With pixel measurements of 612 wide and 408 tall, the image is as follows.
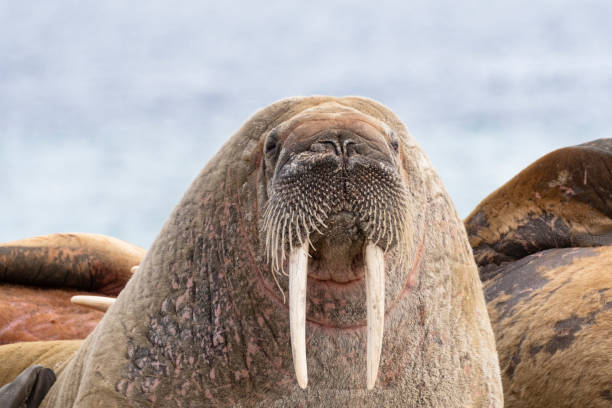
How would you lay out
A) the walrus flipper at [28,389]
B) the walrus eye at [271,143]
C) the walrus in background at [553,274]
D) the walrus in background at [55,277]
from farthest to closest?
the walrus in background at [55,277] → the walrus in background at [553,274] → the walrus flipper at [28,389] → the walrus eye at [271,143]

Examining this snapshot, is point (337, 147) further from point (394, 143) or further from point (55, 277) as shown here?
point (55, 277)

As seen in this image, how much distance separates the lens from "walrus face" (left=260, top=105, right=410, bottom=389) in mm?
2500

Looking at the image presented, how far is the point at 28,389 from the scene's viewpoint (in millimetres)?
4156

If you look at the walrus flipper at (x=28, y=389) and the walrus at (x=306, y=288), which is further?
the walrus flipper at (x=28, y=389)

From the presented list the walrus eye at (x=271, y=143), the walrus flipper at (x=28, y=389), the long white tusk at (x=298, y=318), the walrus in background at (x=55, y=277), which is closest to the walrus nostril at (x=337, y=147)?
the walrus eye at (x=271, y=143)

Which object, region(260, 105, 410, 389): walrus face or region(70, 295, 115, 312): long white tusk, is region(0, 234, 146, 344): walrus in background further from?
region(260, 105, 410, 389): walrus face

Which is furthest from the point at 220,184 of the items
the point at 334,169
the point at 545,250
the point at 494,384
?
the point at 545,250

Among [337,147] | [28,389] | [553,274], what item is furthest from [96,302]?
[553,274]

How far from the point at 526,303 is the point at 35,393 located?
3.53 meters

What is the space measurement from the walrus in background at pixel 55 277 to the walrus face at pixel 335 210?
5.14 metres

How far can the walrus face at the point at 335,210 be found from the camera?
2500 millimetres

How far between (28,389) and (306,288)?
237 centimetres

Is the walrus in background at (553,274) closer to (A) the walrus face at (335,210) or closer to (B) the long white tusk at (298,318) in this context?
(A) the walrus face at (335,210)

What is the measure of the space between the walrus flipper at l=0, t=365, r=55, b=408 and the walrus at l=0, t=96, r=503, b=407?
1.24 meters
